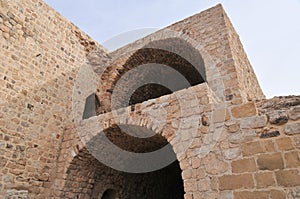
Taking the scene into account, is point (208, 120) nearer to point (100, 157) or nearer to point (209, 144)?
point (209, 144)

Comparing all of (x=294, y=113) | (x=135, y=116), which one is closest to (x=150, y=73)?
(x=135, y=116)

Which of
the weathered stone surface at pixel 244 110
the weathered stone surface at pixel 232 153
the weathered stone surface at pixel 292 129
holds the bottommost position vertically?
the weathered stone surface at pixel 232 153

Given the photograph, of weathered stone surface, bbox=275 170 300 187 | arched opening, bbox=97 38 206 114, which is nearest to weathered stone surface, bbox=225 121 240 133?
weathered stone surface, bbox=275 170 300 187

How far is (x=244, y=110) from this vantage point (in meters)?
3.28

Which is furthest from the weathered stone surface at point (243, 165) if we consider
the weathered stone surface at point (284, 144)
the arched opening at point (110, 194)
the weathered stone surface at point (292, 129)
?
the arched opening at point (110, 194)

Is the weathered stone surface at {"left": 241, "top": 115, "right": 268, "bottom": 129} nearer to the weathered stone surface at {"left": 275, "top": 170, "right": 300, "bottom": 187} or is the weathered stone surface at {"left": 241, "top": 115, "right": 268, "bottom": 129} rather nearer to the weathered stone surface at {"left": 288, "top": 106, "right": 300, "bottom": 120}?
the weathered stone surface at {"left": 288, "top": 106, "right": 300, "bottom": 120}

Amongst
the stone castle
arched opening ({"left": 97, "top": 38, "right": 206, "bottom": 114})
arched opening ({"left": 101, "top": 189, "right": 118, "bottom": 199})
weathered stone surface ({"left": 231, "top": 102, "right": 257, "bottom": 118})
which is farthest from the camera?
arched opening ({"left": 97, "top": 38, "right": 206, "bottom": 114})

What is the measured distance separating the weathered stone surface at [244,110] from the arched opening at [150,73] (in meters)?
3.22

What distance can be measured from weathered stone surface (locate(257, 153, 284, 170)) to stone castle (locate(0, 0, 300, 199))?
0.04 feet

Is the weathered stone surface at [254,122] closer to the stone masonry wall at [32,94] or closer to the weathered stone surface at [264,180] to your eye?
the weathered stone surface at [264,180]

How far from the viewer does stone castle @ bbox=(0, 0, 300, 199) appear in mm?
3070

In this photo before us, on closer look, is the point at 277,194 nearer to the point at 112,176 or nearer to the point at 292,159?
the point at 292,159

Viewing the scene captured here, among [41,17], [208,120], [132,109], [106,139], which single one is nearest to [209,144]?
[208,120]

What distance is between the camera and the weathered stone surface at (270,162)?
9.34ft
